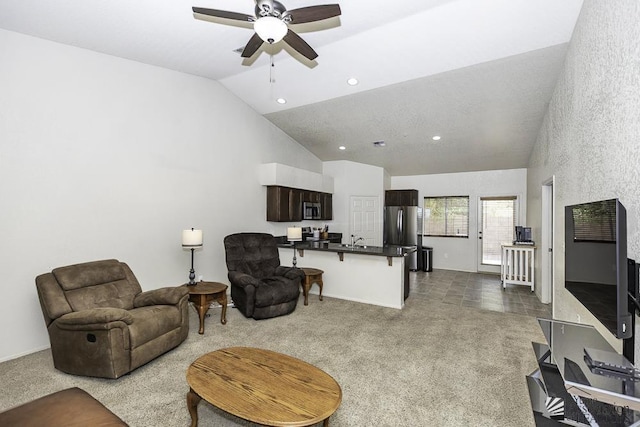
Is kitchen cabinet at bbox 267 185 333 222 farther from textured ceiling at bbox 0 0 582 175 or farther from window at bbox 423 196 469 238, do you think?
window at bbox 423 196 469 238

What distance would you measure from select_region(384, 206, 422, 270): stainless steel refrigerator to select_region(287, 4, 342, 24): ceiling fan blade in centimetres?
584

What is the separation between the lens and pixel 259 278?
14.7 feet

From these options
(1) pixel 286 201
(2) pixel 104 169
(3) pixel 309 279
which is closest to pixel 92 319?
(2) pixel 104 169

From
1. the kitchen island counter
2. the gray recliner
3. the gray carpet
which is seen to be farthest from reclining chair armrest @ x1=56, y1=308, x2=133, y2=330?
the kitchen island counter

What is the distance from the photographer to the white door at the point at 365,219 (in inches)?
295

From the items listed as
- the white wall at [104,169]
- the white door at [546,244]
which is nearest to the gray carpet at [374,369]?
the white wall at [104,169]

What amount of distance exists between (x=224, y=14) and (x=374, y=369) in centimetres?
318

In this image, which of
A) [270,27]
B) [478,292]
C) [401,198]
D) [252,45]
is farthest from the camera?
[401,198]

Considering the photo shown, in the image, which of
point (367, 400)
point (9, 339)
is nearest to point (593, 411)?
point (367, 400)

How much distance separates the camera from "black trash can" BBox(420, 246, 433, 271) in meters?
7.47

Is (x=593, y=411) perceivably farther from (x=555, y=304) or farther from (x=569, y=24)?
(x=569, y=24)

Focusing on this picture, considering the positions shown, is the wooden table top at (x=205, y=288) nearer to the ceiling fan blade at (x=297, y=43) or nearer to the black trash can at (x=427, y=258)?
the ceiling fan blade at (x=297, y=43)

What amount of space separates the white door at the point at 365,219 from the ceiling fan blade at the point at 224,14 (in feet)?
17.7

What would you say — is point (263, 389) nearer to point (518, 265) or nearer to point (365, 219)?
point (518, 265)
